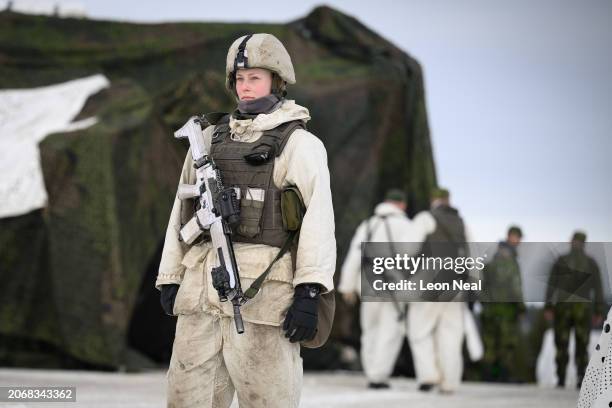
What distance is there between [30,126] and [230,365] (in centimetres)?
672

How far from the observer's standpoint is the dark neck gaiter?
4.14 m

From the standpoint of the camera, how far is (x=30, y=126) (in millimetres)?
10156

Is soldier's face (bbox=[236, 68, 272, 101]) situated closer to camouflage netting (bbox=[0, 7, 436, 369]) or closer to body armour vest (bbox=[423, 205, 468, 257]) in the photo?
camouflage netting (bbox=[0, 7, 436, 369])


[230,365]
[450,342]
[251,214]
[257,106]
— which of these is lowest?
[450,342]

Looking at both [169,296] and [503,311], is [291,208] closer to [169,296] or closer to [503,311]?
[169,296]

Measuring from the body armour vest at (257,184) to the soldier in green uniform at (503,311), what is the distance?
22.9 feet

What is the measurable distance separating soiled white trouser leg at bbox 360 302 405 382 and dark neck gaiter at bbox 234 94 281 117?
629 cm

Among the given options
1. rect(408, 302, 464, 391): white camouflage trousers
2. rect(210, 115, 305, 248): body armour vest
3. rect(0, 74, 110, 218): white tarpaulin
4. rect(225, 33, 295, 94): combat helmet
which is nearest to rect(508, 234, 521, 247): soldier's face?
rect(408, 302, 464, 391): white camouflage trousers

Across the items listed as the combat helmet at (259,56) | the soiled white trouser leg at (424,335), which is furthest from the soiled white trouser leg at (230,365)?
the soiled white trouser leg at (424,335)

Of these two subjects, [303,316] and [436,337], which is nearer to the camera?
[303,316]

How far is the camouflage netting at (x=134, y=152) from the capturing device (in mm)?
9898

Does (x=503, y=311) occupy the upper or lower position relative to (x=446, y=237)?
lower

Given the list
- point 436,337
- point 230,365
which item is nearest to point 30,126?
point 436,337

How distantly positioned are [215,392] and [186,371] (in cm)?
14
